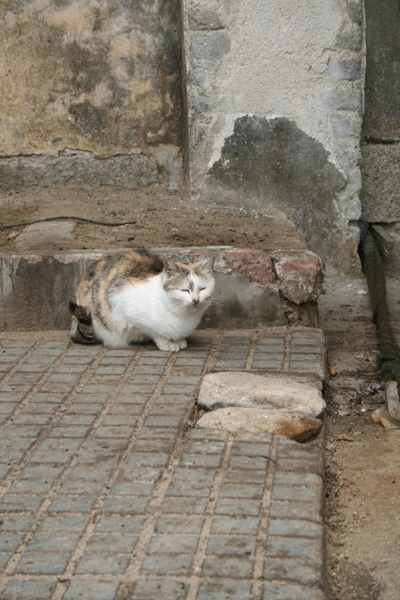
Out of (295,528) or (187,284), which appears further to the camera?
(187,284)

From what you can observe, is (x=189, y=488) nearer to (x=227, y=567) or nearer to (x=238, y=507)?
(x=238, y=507)

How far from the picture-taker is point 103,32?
7.16 m

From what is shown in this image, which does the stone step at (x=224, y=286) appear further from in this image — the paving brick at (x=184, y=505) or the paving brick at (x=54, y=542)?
the paving brick at (x=54, y=542)

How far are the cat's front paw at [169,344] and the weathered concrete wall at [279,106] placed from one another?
212 cm

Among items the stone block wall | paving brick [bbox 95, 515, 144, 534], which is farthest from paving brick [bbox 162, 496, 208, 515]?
the stone block wall

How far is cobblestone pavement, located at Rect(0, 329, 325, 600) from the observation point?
2.88m

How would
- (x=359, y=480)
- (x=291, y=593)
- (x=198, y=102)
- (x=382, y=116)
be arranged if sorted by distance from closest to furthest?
(x=291, y=593)
(x=359, y=480)
(x=198, y=102)
(x=382, y=116)

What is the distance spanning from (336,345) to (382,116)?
9.50 feet

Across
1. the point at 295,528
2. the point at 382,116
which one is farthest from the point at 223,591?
the point at 382,116

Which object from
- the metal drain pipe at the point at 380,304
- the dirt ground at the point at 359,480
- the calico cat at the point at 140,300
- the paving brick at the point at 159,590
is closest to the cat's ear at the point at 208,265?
the calico cat at the point at 140,300

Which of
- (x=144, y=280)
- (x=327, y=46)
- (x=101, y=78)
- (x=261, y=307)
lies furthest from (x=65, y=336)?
(x=327, y=46)

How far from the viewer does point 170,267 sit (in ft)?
16.3

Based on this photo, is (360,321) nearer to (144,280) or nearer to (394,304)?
(394,304)

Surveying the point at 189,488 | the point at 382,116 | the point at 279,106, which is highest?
the point at 279,106
